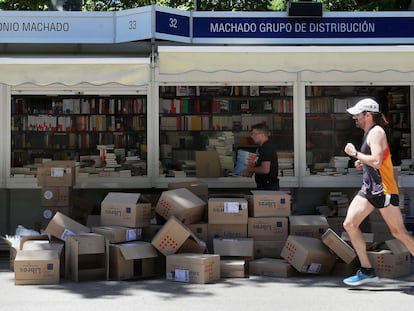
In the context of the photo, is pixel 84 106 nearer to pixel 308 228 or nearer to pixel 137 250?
pixel 137 250

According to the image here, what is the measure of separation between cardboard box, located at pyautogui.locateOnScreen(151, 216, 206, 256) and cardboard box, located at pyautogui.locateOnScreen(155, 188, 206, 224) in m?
0.27

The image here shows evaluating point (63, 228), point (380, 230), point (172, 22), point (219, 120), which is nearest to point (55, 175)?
point (63, 228)

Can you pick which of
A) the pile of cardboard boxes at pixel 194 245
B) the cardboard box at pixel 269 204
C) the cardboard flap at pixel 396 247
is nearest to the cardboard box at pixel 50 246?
the pile of cardboard boxes at pixel 194 245

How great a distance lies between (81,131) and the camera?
915 centimetres

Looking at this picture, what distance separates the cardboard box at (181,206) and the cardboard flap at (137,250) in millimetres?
468

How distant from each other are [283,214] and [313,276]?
2.72 ft

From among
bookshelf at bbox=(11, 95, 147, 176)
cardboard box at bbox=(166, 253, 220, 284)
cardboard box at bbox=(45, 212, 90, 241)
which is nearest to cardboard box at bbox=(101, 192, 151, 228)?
cardboard box at bbox=(45, 212, 90, 241)

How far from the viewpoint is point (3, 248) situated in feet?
27.1

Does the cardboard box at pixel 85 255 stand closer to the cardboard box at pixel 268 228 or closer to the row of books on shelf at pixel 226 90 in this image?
the cardboard box at pixel 268 228

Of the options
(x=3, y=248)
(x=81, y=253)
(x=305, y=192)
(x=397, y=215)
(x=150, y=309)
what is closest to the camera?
(x=150, y=309)

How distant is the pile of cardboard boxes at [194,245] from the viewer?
20.8 ft

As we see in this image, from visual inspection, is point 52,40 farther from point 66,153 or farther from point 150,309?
point 150,309

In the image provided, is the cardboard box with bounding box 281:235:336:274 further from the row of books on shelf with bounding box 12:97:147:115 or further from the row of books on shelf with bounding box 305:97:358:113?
the row of books on shelf with bounding box 12:97:147:115

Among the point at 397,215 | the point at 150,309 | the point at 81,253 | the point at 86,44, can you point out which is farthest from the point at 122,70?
the point at 397,215
